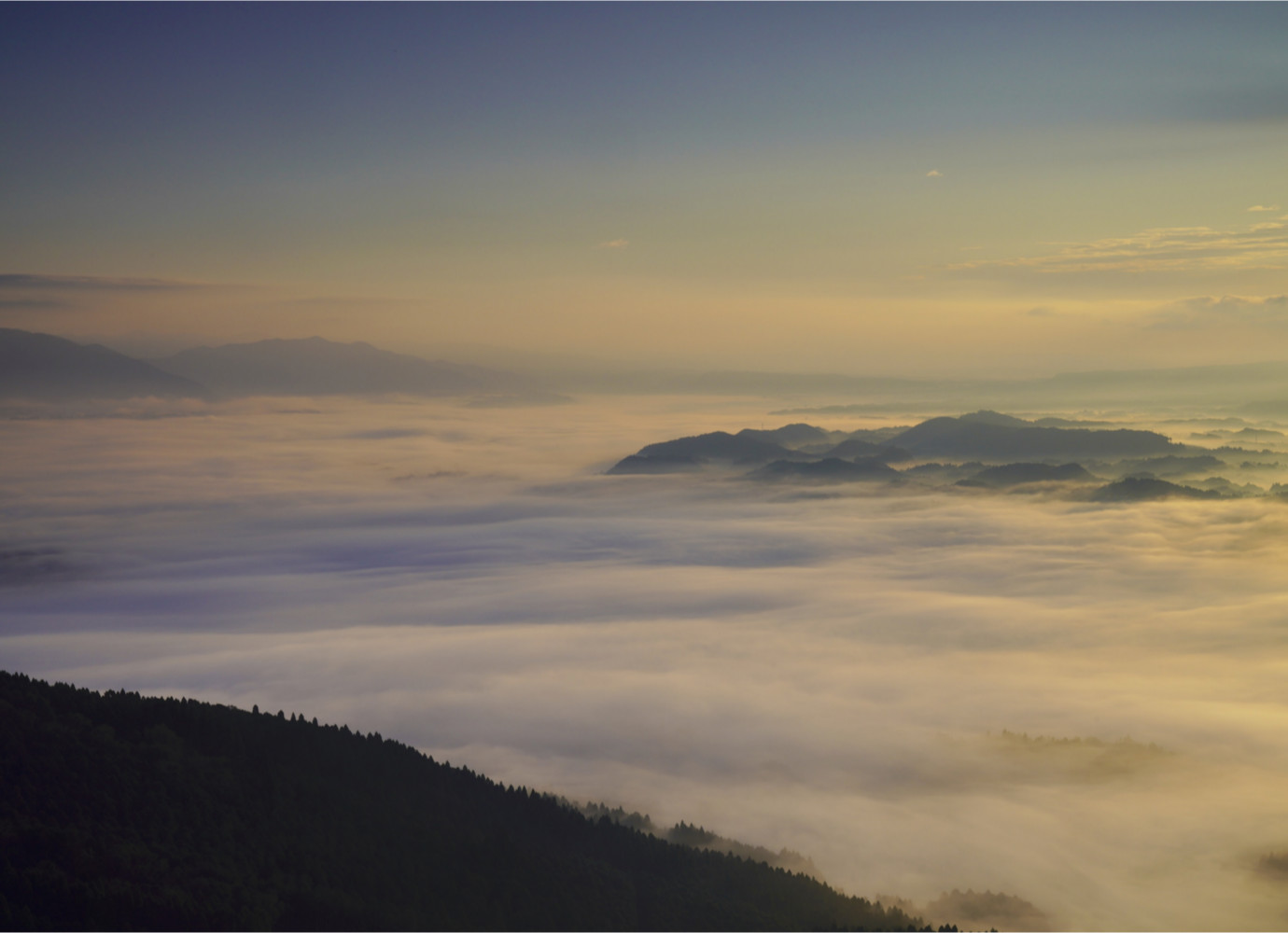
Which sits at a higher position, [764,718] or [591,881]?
[591,881]

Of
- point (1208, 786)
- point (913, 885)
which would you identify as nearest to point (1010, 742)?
point (1208, 786)

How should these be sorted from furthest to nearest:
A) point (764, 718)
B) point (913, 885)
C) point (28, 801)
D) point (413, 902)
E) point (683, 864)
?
point (764, 718) < point (913, 885) < point (683, 864) < point (413, 902) < point (28, 801)

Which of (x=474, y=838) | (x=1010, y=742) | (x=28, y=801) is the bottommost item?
(x=1010, y=742)

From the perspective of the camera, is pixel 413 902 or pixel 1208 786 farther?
pixel 1208 786

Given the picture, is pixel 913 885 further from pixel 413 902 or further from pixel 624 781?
pixel 413 902

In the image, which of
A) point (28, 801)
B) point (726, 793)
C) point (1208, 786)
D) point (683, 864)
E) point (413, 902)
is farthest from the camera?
point (1208, 786)

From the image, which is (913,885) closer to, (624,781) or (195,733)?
(624,781)
